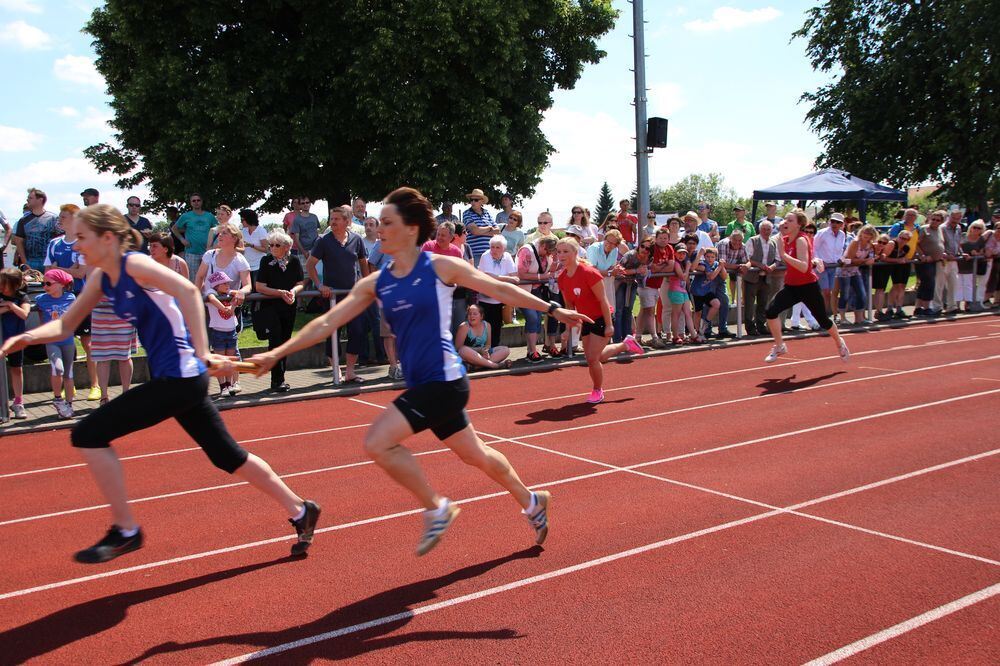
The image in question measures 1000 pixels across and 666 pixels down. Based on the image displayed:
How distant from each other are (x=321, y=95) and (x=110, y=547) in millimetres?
21156

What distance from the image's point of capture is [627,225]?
18266 mm

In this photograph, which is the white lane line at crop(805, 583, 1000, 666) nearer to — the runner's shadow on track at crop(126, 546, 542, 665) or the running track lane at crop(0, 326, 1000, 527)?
the runner's shadow on track at crop(126, 546, 542, 665)

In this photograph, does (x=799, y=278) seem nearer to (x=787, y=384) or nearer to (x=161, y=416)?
(x=787, y=384)

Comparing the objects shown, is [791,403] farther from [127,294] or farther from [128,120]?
[128,120]

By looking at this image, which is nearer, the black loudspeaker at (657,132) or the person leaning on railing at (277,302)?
the person leaning on railing at (277,302)

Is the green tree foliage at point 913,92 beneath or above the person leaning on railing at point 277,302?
above

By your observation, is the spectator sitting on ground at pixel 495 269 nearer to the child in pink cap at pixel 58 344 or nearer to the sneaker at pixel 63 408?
the child in pink cap at pixel 58 344

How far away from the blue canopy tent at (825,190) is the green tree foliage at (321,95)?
7220 millimetres

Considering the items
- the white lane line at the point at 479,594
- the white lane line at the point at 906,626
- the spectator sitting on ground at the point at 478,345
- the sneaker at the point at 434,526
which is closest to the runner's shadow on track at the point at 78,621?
the white lane line at the point at 479,594

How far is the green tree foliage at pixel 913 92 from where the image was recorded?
109ft

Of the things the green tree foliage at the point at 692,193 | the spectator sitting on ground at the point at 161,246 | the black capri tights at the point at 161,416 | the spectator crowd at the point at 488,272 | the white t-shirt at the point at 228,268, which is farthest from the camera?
the green tree foliage at the point at 692,193

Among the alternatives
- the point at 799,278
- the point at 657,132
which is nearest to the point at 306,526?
the point at 799,278

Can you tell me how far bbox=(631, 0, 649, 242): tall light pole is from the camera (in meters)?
17.1

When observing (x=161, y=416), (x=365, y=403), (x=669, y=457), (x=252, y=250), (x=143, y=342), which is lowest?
(x=669, y=457)
